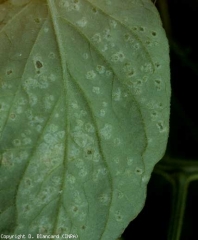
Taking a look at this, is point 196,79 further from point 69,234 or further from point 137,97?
point 69,234

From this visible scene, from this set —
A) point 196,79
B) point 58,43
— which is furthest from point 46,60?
point 196,79

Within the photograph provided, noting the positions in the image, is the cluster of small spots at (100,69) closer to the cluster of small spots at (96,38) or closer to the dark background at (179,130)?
the cluster of small spots at (96,38)

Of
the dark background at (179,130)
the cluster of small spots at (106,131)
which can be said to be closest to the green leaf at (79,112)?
the cluster of small spots at (106,131)

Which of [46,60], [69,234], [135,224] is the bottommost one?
[135,224]

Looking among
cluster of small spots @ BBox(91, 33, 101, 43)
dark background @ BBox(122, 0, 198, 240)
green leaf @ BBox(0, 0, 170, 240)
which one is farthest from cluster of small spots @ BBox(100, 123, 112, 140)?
dark background @ BBox(122, 0, 198, 240)

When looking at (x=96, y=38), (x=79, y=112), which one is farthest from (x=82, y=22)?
(x=79, y=112)

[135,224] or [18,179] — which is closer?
[18,179]

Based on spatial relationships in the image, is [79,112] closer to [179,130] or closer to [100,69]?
[100,69]

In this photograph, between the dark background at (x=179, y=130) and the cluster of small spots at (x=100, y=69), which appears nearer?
the cluster of small spots at (x=100, y=69)
